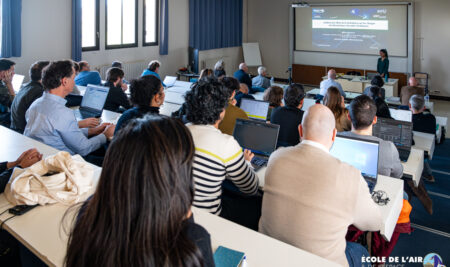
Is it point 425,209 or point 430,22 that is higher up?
point 430,22

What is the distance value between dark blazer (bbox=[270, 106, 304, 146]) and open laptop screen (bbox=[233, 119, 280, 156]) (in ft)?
2.11

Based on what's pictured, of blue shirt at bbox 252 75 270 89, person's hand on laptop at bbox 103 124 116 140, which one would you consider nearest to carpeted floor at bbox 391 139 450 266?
person's hand on laptop at bbox 103 124 116 140

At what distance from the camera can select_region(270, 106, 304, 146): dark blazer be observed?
12.2ft

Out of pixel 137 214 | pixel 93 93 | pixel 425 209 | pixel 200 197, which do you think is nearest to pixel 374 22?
pixel 425 209

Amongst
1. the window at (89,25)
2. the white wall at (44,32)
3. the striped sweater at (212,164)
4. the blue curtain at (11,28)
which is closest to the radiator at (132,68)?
the window at (89,25)

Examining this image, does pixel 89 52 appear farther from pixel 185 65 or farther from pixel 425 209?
pixel 425 209

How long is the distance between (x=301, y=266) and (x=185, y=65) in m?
9.11

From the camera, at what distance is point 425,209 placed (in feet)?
13.0

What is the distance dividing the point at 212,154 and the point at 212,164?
0.19ft

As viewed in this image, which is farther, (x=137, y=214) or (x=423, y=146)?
(x=423, y=146)

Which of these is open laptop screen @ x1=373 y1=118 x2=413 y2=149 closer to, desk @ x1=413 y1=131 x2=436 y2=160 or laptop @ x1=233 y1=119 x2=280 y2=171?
desk @ x1=413 y1=131 x2=436 y2=160

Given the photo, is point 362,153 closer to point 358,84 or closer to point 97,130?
point 97,130

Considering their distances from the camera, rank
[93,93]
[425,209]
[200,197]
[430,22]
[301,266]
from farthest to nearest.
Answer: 1. [430,22]
2. [93,93]
3. [425,209]
4. [200,197]
5. [301,266]

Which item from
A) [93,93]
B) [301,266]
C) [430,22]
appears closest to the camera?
[301,266]
